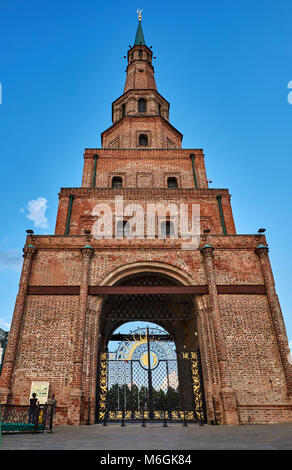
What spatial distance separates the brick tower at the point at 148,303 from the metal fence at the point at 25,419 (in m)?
0.86

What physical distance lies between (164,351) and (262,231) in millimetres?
7016

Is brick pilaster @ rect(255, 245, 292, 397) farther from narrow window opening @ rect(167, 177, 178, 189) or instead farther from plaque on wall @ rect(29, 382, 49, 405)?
plaque on wall @ rect(29, 382, 49, 405)

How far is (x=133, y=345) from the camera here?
1344 centimetres

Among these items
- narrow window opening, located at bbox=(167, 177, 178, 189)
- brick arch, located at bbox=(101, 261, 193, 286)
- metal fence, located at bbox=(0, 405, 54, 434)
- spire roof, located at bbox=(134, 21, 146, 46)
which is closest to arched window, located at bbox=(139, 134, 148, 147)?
narrow window opening, located at bbox=(167, 177, 178, 189)

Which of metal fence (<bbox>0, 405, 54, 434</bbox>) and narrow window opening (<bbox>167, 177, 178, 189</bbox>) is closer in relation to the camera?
metal fence (<bbox>0, 405, 54, 434</bbox>)

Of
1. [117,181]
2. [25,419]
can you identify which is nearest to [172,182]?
[117,181]

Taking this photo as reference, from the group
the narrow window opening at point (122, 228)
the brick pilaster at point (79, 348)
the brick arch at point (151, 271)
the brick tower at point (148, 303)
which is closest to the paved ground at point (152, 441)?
the brick pilaster at point (79, 348)

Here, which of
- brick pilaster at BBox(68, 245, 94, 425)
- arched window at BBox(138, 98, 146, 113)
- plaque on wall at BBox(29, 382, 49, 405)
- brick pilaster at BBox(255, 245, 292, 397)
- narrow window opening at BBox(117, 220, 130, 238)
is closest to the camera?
brick pilaster at BBox(68, 245, 94, 425)

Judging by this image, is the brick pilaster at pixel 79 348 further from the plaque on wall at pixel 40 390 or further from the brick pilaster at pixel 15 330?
the brick pilaster at pixel 15 330

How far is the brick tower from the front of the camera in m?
11.2

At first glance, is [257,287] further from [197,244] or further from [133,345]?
[133,345]

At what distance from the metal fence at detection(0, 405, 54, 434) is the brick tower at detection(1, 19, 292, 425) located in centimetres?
86

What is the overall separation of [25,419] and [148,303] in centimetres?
866

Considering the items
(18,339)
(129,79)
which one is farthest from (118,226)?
(129,79)
